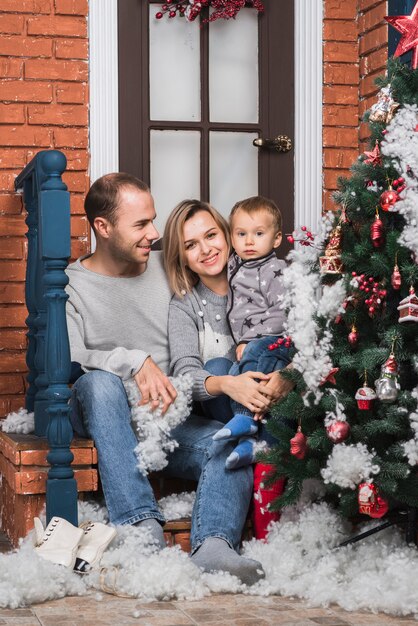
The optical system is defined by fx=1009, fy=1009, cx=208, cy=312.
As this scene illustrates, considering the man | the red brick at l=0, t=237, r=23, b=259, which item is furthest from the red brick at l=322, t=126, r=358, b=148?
the red brick at l=0, t=237, r=23, b=259

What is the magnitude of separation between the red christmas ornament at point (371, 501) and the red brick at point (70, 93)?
208 centimetres

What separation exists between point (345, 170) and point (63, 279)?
166cm

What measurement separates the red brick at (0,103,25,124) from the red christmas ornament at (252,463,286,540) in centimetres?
175

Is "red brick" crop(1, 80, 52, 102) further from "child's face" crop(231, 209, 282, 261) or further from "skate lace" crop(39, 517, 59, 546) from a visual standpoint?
"skate lace" crop(39, 517, 59, 546)

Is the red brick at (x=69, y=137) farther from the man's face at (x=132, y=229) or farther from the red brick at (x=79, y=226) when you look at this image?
the man's face at (x=132, y=229)

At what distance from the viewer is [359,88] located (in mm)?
4355

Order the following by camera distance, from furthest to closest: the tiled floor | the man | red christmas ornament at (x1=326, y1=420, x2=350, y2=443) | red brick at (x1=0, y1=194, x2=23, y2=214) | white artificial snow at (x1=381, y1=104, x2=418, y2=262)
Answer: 1. red brick at (x1=0, y1=194, x2=23, y2=214)
2. the man
3. red christmas ornament at (x1=326, y1=420, x2=350, y2=443)
4. white artificial snow at (x1=381, y1=104, x2=418, y2=262)
5. the tiled floor

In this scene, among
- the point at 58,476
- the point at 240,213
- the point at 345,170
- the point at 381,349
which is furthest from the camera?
the point at 345,170

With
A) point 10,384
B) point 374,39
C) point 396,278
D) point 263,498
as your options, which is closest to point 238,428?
point 263,498

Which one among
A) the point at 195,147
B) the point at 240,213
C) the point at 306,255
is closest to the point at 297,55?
the point at 195,147

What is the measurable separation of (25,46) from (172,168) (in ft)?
2.57

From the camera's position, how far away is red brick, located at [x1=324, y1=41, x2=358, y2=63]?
4.33 meters

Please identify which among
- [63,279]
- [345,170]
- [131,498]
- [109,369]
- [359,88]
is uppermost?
[359,88]

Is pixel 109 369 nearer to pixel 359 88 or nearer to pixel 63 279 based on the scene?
pixel 63 279
